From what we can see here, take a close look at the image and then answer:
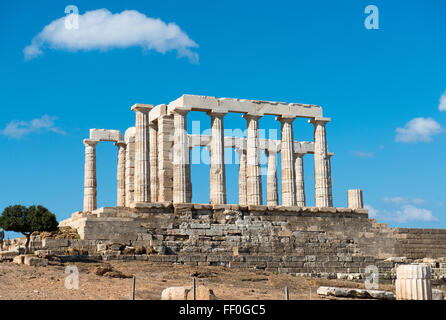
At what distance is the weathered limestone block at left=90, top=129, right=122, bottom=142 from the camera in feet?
155

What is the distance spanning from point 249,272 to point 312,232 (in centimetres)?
914

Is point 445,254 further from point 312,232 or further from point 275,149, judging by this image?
point 275,149

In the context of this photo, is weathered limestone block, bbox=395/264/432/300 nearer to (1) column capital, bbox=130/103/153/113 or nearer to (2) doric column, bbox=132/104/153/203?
(2) doric column, bbox=132/104/153/203

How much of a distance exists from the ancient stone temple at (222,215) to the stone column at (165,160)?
6cm

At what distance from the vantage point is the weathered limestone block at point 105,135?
155 ft

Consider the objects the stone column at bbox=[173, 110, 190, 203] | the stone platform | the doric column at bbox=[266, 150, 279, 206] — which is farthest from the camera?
the doric column at bbox=[266, 150, 279, 206]

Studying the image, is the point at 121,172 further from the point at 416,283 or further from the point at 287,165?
the point at 416,283

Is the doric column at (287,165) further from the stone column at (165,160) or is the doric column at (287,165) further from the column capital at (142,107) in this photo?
the column capital at (142,107)

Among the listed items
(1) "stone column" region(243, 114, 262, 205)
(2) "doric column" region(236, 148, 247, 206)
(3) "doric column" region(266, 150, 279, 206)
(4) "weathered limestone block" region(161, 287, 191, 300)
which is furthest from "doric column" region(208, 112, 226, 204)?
(4) "weathered limestone block" region(161, 287, 191, 300)

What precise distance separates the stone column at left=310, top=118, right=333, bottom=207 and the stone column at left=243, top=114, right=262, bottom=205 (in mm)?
4525

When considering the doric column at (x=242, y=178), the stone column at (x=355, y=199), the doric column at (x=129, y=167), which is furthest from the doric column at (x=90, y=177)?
the stone column at (x=355, y=199)
